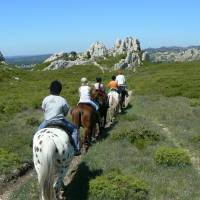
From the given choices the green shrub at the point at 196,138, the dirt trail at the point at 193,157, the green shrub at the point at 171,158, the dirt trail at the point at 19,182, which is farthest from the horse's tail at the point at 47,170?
the green shrub at the point at 196,138

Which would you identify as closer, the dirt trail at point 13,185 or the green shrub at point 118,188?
the green shrub at point 118,188

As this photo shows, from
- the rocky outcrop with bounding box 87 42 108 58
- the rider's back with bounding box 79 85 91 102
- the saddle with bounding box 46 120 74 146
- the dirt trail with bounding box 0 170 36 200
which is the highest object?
the saddle with bounding box 46 120 74 146

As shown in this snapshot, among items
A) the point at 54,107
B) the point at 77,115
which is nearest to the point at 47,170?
the point at 54,107

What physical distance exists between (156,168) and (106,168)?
1.75m

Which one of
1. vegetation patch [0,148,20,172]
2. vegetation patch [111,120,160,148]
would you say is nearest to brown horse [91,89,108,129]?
vegetation patch [111,120,160,148]

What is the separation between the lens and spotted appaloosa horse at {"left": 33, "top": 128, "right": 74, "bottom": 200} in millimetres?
12188

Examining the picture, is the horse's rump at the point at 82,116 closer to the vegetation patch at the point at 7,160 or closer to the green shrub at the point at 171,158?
the vegetation patch at the point at 7,160

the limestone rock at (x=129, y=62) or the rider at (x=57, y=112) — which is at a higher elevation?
the rider at (x=57, y=112)

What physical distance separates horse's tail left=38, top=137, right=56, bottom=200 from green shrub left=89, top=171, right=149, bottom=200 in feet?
5.70

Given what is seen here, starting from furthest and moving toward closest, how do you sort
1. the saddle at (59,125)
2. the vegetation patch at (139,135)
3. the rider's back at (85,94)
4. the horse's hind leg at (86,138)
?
the rider's back at (85,94) → the vegetation patch at (139,135) → the horse's hind leg at (86,138) → the saddle at (59,125)

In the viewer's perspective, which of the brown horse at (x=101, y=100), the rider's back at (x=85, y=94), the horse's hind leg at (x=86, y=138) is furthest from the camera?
the brown horse at (x=101, y=100)

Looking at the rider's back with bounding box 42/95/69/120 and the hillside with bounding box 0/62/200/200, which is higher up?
the rider's back with bounding box 42/95/69/120

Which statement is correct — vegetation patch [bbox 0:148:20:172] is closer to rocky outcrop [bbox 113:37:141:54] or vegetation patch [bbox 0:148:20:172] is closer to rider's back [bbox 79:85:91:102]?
rider's back [bbox 79:85:91:102]

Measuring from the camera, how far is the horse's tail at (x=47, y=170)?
39.9 ft
